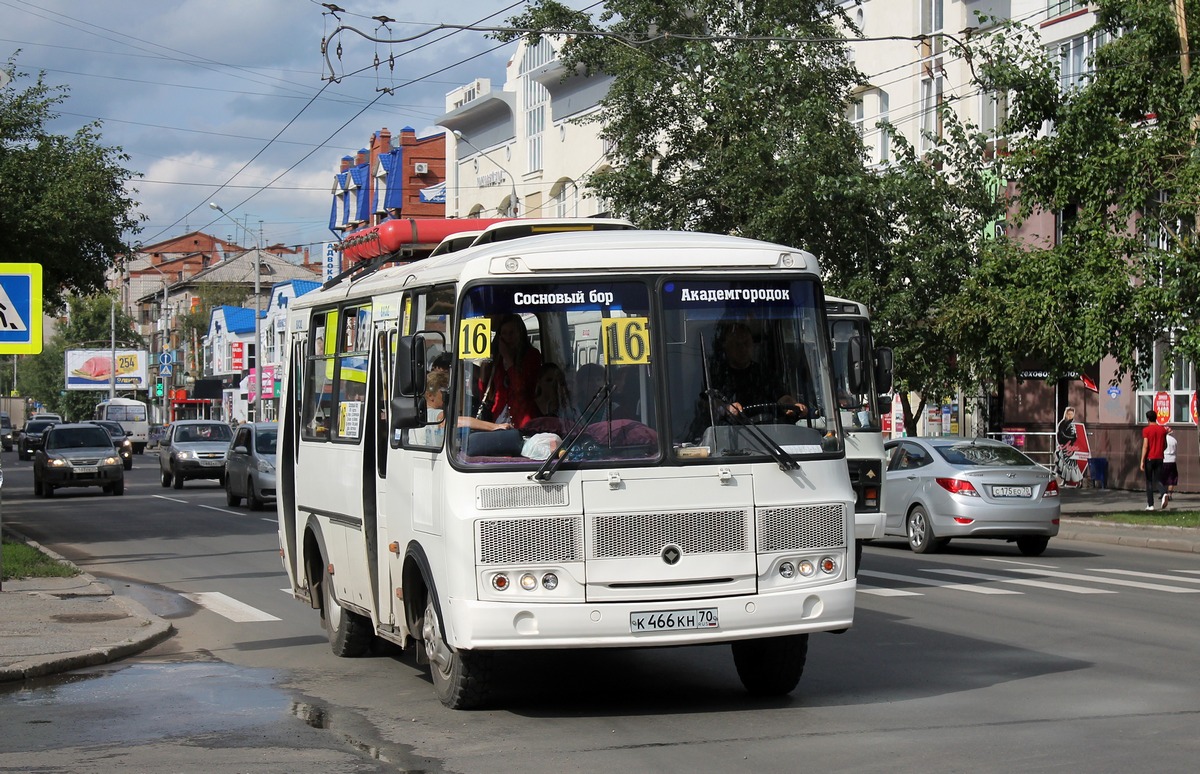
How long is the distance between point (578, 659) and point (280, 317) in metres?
92.7

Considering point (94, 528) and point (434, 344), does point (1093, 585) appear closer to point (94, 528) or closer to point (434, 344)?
point (434, 344)

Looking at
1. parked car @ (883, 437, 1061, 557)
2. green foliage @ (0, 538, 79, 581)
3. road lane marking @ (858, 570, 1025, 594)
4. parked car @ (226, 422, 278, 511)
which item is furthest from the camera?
parked car @ (226, 422, 278, 511)

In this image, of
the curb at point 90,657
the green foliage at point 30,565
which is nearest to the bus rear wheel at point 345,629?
the curb at point 90,657

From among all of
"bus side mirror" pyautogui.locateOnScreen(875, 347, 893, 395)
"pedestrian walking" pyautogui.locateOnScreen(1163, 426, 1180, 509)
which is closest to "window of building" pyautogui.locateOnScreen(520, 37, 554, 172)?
"pedestrian walking" pyautogui.locateOnScreen(1163, 426, 1180, 509)

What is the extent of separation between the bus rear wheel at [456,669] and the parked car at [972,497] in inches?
483

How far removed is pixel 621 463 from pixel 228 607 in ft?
25.6

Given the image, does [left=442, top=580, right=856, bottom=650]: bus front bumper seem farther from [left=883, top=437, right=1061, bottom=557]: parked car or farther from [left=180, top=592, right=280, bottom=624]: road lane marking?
[left=883, top=437, right=1061, bottom=557]: parked car

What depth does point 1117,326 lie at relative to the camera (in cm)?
2564

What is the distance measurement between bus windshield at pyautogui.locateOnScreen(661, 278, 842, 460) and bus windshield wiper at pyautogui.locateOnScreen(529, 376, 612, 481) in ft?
1.17

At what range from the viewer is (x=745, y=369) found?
890 centimetres

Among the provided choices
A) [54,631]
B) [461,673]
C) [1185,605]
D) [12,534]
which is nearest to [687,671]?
[461,673]

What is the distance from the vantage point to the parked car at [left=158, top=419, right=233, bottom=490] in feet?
139

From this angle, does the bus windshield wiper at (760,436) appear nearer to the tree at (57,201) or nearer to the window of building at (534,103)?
the tree at (57,201)

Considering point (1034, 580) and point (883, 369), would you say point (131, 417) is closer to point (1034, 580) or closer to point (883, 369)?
point (1034, 580)
